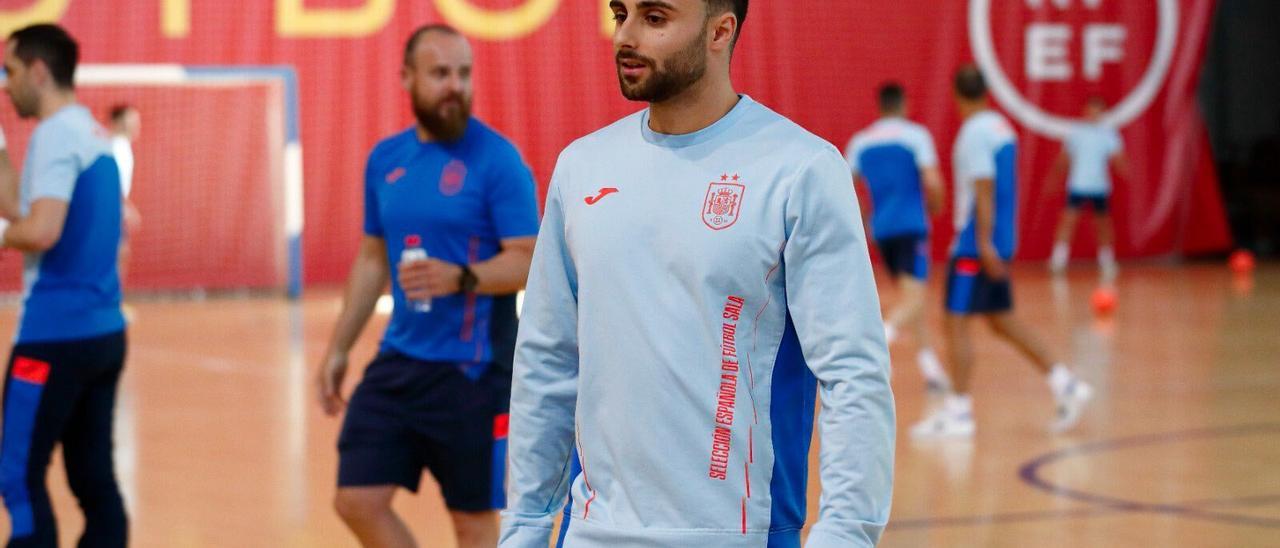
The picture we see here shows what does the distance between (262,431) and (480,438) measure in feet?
13.7

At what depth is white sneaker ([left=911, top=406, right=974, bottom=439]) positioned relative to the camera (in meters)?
7.79

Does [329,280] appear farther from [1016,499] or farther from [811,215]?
[811,215]

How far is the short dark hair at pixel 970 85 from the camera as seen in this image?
7.97m

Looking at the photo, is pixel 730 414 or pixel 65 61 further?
pixel 65 61

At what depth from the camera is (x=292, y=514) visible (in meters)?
6.14

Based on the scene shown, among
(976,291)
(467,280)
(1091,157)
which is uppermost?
(467,280)

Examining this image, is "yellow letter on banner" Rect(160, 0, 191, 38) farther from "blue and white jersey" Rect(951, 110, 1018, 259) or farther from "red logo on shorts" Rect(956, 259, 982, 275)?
"red logo on shorts" Rect(956, 259, 982, 275)

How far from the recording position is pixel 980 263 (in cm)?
783

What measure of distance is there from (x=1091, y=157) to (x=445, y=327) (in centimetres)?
1386

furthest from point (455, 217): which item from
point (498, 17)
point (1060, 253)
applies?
point (1060, 253)

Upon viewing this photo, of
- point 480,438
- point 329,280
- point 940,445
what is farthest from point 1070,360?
point 329,280

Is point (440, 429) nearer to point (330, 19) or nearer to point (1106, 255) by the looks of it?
point (330, 19)

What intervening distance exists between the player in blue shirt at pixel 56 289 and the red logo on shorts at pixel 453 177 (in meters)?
0.98

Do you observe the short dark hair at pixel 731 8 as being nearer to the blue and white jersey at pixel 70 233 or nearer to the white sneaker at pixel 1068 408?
the blue and white jersey at pixel 70 233
